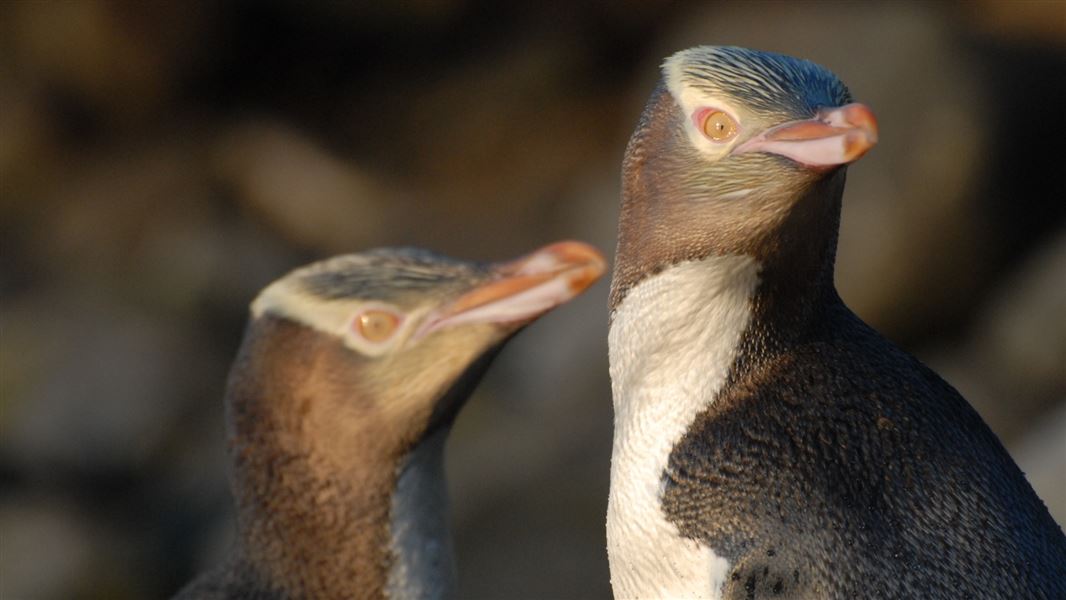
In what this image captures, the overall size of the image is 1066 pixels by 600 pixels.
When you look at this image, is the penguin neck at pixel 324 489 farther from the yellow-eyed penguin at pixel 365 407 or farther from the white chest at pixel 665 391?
the white chest at pixel 665 391

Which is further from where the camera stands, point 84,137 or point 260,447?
point 84,137

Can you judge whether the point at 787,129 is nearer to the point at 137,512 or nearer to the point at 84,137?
the point at 137,512

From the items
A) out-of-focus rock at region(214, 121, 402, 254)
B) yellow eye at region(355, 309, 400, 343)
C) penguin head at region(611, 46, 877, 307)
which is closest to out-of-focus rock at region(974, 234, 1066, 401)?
out-of-focus rock at region(214, 121, 402, 254)

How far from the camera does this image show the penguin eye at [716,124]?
6.05 ft

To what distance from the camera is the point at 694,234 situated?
6.06 ft

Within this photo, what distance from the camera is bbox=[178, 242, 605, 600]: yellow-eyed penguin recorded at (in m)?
2.42

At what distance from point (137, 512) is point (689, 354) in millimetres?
5007

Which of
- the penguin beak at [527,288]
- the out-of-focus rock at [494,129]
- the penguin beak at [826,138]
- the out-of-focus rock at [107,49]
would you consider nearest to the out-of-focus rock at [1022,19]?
the out-of-focus rock at [494,129]

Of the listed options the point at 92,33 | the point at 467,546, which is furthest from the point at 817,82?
the point at 92,33

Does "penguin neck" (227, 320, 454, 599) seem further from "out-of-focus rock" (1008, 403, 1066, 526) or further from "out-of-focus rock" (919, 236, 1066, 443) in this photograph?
"out-of-focus rock" (919, 236, 1066, 443)

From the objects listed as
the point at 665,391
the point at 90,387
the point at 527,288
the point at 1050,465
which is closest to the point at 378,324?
the point at 527,288

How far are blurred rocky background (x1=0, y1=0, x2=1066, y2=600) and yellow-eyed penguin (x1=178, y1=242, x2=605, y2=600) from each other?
7.00ft

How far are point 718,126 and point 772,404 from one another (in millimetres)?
369

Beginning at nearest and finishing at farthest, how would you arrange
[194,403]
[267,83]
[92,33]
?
[194,403] < [92,33] < [267,83]
